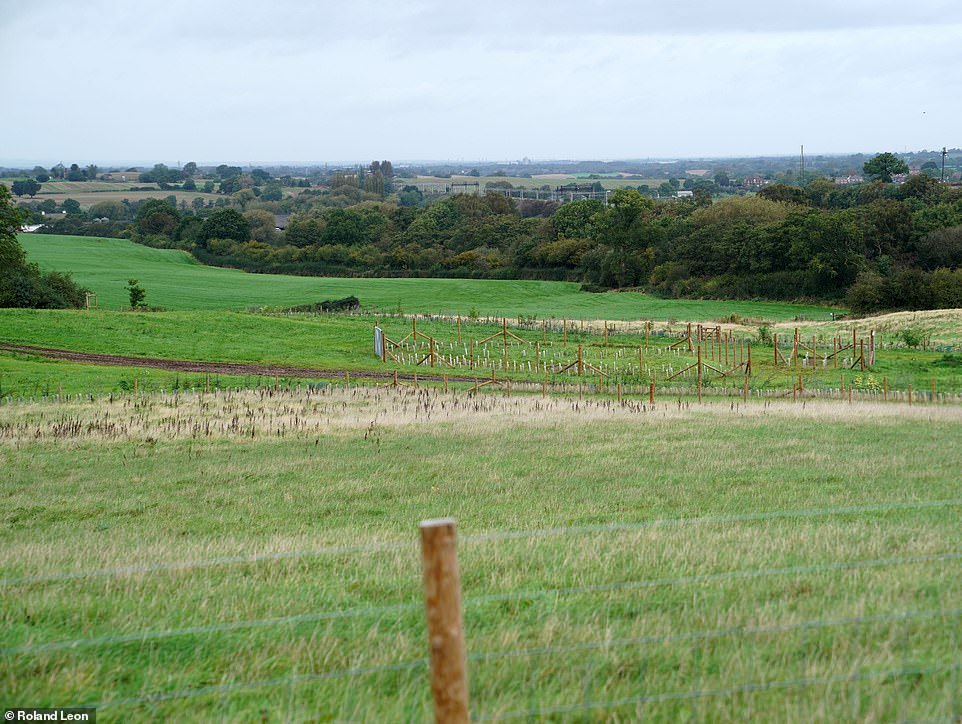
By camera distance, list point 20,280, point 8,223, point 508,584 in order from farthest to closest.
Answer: point 20,280
point 8,223
point 508,584

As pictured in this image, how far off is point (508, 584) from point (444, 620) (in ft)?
13.1

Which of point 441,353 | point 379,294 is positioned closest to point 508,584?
point 441,353

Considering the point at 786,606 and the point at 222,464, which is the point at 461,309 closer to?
the point at 222,464

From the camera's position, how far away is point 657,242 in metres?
98.9

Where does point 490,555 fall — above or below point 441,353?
above

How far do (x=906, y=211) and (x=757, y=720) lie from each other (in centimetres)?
8955

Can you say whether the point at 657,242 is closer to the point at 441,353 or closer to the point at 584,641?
the point at 441,353

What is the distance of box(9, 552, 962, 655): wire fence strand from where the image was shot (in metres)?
6.55

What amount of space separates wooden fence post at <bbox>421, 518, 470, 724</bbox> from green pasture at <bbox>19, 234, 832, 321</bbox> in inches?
2552

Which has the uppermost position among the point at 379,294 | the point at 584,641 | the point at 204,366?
the point at 584,641

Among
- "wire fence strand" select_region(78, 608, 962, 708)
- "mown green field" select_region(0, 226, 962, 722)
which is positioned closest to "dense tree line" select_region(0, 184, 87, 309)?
"mown green field" select_region(0, 226, 962, 722)

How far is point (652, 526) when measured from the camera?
11.3 metres

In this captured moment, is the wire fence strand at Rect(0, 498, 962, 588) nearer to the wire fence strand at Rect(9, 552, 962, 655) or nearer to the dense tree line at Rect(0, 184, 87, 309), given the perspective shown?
the wire fence strand at Rect(9, 552, 962, 655)

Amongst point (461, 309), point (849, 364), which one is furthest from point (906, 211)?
point (849, 364)
